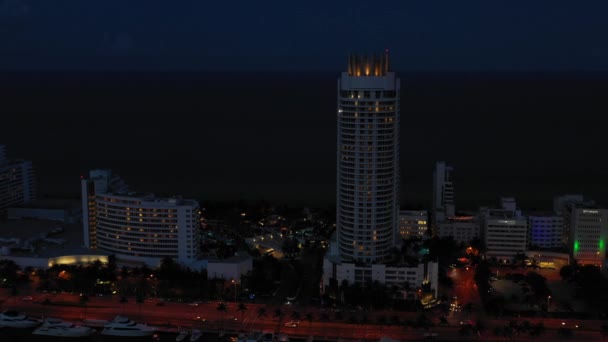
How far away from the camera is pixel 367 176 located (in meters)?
29.0

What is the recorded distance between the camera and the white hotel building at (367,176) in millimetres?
28234

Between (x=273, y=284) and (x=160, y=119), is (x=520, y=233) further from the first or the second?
(x=160, y=119)

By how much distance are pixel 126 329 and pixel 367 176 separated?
11.8 m

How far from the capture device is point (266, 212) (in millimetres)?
41031

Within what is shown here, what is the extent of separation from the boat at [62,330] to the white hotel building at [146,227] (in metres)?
7.53

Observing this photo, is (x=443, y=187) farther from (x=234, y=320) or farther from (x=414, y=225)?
(x=234, y=320)

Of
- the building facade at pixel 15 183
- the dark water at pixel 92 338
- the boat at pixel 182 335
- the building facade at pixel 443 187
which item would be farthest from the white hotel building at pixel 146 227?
the building facade at pixel 443 187

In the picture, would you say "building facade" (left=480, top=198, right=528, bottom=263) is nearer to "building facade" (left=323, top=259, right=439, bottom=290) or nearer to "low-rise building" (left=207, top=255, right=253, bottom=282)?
"building facade" (left=323, top=259, right=439, bottom=290)

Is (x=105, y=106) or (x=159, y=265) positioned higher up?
(x=105, y=106)

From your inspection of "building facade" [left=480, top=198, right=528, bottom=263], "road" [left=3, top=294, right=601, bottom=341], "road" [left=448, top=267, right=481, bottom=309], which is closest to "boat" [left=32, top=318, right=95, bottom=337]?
"road" [left=3, top=294, right=601, bottom=341]

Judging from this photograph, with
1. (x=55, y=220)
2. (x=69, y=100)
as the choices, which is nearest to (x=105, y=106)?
(x=69, y=100)

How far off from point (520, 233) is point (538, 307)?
725 centimetres

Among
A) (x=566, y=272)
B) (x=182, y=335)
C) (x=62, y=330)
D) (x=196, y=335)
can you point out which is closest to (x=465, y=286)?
(x=566, y=272)

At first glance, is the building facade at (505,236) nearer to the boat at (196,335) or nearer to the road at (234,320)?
the road at (234,320)
